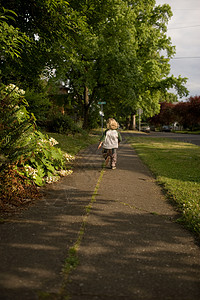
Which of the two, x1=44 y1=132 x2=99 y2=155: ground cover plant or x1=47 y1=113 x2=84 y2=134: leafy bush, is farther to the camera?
x1=47 y1=113 x2=84 y2=134: leafy bush

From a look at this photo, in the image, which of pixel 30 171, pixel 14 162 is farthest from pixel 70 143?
pixel 14 162

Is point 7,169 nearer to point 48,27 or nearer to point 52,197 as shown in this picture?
point 52,197

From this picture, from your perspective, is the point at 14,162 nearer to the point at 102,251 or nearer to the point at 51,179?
the point at 51,179

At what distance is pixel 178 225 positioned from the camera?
3938mm

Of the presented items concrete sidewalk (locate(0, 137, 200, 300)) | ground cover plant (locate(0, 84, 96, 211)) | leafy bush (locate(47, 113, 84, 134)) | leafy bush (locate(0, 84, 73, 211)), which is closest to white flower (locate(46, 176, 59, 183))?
leafy bush (locate(0, 84, 73, 211))

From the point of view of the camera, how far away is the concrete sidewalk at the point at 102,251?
229 centimetres

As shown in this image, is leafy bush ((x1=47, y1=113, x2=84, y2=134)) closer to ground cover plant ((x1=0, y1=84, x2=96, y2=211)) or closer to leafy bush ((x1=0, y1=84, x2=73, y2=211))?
leafy bush ((x1=0, y1=84, x2=73, y2=211))

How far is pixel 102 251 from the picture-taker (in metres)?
2.99

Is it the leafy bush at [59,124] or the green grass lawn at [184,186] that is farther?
the leafy bush at [59,124]

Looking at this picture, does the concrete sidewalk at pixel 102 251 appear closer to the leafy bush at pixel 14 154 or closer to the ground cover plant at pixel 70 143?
the leafy bush at pixel 14 154

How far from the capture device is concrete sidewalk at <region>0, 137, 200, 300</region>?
7.50ft

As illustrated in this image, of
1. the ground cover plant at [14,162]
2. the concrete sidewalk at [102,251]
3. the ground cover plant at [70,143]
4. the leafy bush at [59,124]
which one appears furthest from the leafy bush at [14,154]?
the leafy bush at [59,124]

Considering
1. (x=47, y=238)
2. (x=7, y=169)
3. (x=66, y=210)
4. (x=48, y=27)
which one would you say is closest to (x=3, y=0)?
(x=48, y=27)

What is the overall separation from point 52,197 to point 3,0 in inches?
280
